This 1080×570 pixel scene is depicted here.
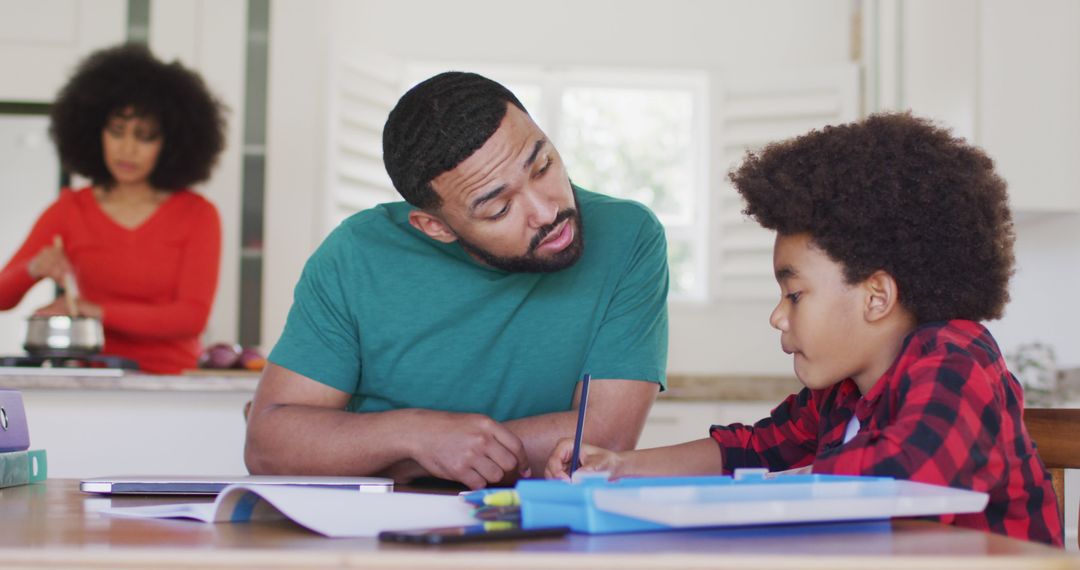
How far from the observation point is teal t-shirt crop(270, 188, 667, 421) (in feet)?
4.98

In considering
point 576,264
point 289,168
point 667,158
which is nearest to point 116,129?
point 289,168

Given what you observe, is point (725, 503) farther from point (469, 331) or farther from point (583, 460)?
point (469, 331)

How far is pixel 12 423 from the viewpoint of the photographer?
1.22m

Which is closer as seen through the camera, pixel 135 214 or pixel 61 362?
pixel 61 362

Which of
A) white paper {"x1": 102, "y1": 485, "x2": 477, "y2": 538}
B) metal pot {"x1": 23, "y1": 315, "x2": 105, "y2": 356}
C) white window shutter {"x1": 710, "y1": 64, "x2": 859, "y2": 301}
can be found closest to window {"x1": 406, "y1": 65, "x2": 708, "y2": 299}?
white window shutter {"x1": 710, "y1": 64, "x2": 859, "y2": 301}

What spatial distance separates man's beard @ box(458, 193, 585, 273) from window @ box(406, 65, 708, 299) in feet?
10.2

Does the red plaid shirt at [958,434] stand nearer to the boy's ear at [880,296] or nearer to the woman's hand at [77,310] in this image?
the boy's ear at [880,296]

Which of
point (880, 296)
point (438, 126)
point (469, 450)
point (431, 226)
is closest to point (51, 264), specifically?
point (431, 226)

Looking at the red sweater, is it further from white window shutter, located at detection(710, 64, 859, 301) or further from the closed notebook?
white window shutter, located at detection(710, 64, 859, 301)

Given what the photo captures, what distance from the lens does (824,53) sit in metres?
4.61

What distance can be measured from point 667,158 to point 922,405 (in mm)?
3913

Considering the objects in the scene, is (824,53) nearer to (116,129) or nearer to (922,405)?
(116,129)

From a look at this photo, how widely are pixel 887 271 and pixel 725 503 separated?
1.85 ft

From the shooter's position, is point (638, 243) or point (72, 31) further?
point (72, 31)
